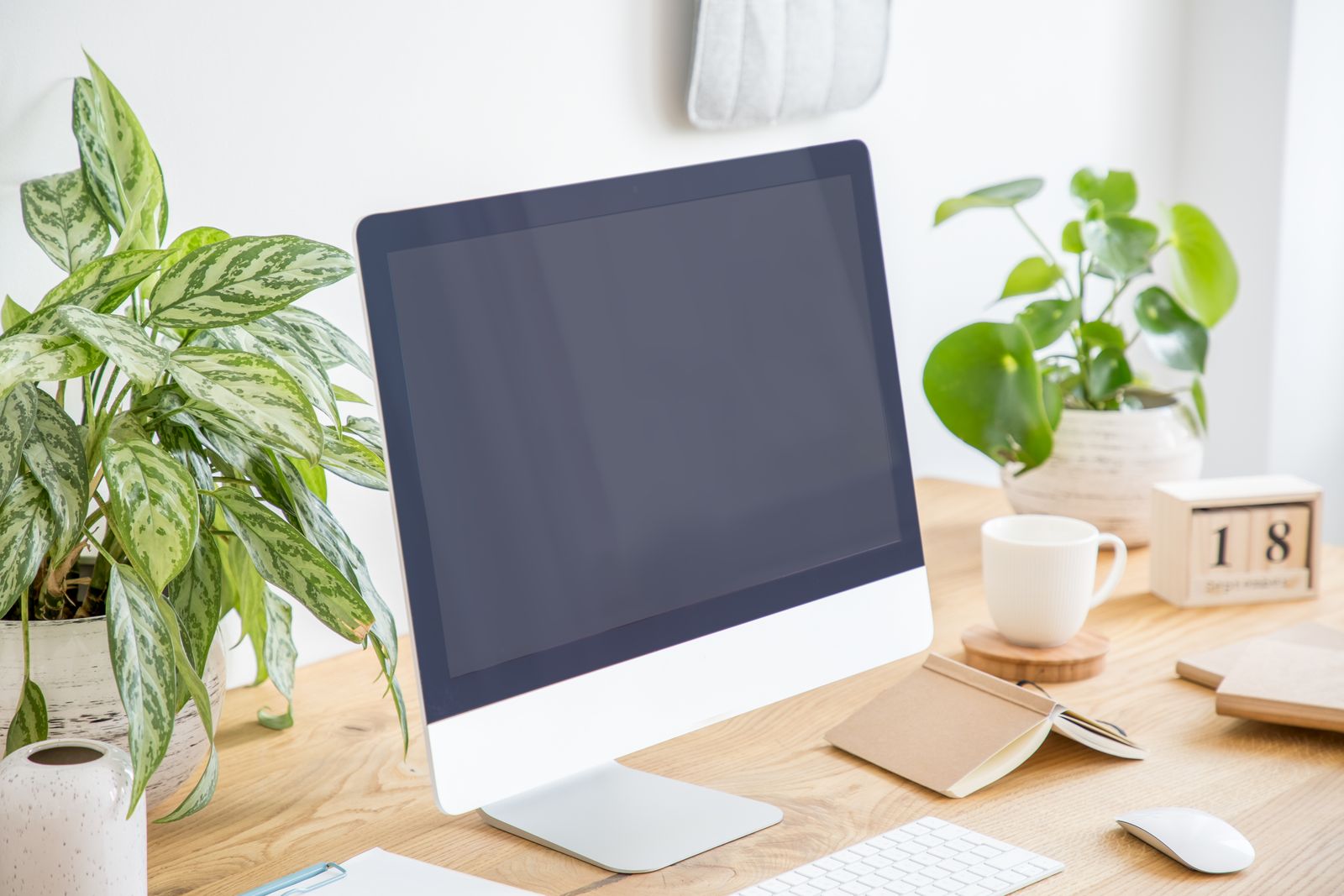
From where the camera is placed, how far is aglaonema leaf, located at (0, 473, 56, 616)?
2.53 ft

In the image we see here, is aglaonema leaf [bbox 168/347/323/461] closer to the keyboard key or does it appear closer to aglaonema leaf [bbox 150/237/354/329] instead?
aglaonema leaf [bbox 150/237/354/329]

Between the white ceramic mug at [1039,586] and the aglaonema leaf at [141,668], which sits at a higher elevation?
the aglaonema leaf at [141,668]

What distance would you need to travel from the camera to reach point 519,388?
836 mm

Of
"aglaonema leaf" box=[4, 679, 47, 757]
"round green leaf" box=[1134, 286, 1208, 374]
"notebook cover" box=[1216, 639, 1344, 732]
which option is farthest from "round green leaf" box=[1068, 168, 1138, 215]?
"aglaonema leaf" box=[4, 679, 47, 757]

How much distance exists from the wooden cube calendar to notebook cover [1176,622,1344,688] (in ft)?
0.41

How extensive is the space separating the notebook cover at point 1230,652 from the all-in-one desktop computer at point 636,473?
0.28 meters

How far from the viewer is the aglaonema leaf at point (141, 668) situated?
73cm

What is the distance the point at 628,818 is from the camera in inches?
36.5

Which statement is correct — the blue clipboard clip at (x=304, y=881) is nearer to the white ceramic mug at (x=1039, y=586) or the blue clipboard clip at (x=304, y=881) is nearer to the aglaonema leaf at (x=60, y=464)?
the aglaonema leaf at (x=60, y=464)

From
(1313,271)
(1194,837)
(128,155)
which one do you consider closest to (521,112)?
(128,155)

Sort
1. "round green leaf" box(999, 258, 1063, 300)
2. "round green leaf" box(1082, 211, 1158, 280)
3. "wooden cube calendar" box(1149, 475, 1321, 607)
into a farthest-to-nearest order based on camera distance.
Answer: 1. "round green leaf" box(999, 258, 1063, 300)
2. "round green leaf" box(1082, 211, 1158, 280)
3. "wooden cube calendar" box(1149, 475, 1321, 607)

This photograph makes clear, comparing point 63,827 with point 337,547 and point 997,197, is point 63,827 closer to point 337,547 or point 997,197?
point 337,547

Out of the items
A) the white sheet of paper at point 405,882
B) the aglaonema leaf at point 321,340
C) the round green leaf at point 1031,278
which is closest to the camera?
the white sheet of paper at point 405,882

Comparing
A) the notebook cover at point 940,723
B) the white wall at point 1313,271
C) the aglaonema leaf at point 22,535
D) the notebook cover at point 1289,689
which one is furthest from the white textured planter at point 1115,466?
the aglaonema leaf at point 22,535
